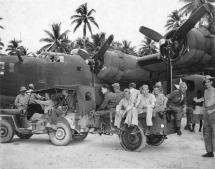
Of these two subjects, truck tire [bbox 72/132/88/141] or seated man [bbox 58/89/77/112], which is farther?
truck tire [bbox 72/132/88/141]

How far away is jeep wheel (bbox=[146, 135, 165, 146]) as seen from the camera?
853cm

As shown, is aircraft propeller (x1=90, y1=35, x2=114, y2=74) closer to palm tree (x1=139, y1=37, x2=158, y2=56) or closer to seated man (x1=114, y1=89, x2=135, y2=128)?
seated man (x1=114, y1=89, x2=135, y2=128)

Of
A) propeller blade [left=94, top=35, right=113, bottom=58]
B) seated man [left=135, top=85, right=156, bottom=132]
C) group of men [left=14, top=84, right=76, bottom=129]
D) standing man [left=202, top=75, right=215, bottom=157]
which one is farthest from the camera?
propeller blade [left=94, top=35, right=113, bottom=58]

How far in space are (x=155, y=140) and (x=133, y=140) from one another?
1.18 m

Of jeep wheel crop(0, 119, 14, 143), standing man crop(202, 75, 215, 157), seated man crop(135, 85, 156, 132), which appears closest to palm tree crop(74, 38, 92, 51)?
jeep wheel crop(0, 119, 14, 143)

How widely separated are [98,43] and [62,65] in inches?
1795

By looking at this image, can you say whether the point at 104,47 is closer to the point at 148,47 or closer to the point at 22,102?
the point at 22,102

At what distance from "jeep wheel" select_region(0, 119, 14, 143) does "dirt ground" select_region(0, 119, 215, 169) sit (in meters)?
0.24

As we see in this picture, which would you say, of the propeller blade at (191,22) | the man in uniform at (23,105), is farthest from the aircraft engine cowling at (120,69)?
the man in uniform at (23,105)

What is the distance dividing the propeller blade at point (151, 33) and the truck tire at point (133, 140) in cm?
680

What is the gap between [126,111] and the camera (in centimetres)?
778

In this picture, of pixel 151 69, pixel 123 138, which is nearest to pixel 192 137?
pixel 123 138

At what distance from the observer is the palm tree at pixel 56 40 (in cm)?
5891

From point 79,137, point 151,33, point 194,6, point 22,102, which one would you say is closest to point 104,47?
point 151,33
